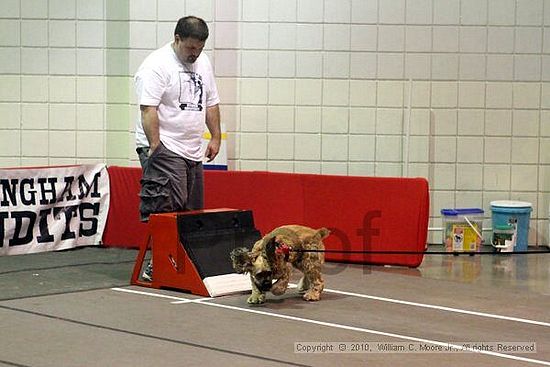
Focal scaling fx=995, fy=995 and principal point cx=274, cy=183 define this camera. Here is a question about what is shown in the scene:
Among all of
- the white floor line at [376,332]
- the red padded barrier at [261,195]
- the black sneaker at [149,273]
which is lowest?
the white floor line at [376,332]

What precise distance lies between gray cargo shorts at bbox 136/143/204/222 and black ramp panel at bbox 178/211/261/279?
33 cm

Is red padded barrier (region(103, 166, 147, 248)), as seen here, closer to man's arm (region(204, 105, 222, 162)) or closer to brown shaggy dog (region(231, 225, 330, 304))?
man's arm (region(204, 105, 222, 162))

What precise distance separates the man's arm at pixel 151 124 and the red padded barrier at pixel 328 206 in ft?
6.97

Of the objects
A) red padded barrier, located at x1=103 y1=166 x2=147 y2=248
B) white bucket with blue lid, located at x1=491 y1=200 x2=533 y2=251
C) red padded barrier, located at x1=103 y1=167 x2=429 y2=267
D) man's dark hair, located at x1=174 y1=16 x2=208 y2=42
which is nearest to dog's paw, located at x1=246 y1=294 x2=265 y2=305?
man's dark hair, located at x1=174 y1=16 x2=208 y2=42

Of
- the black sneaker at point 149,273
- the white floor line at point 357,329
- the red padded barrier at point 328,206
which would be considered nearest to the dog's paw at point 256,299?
the white floor line at point 357,329

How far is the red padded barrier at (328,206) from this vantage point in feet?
29.0

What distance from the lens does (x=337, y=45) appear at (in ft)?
34.7

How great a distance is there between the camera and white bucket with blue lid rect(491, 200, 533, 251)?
10.3 meters

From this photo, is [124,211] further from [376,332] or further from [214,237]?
[376,332]

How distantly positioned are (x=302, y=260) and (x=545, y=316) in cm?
167

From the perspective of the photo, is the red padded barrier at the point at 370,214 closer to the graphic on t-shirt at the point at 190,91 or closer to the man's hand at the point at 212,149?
the man's hand at the point at 212,149

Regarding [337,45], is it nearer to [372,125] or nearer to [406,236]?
[372,125]

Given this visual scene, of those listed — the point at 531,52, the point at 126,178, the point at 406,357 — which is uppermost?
the point at 531,52

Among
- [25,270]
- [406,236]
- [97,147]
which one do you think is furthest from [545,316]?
[97,147]
